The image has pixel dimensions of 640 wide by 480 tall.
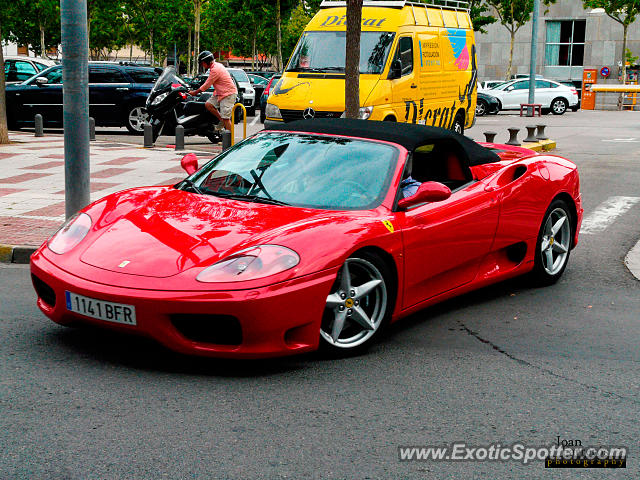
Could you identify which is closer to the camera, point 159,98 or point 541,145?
point 159,98

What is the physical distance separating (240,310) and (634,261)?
484cm

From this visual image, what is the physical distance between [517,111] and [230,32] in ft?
108

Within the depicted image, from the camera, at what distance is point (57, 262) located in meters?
4.82

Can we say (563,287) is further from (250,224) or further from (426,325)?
(250,224)

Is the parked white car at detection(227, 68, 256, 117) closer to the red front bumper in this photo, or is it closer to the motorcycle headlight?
the motorcycle headlight

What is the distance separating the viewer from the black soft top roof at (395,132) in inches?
225

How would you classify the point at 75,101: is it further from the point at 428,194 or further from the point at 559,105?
the point at 559,105

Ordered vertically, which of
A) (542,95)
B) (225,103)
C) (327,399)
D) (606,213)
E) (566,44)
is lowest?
(327,399)

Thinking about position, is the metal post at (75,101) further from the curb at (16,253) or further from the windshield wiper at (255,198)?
the windshield wiper at (255,198)

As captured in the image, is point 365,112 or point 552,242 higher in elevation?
point 365,112

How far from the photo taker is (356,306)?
4.82 meters

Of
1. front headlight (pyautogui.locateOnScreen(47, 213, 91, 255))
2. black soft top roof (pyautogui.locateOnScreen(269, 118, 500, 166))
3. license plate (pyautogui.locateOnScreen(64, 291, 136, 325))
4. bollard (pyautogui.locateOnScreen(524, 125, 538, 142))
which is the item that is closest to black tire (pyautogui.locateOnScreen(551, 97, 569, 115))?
bollard (pyautogui.locateOnScreen(524, 125, 538, 142))

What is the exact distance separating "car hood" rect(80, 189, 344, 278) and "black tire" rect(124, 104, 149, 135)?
48.9 ft

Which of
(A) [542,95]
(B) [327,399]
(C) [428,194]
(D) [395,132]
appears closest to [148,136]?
(D) [395,132]
